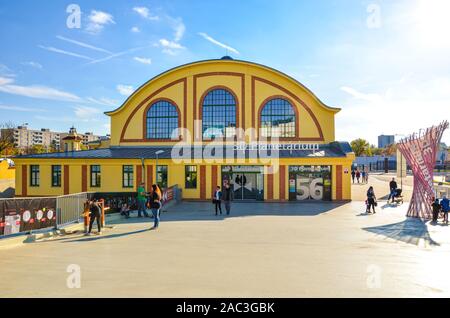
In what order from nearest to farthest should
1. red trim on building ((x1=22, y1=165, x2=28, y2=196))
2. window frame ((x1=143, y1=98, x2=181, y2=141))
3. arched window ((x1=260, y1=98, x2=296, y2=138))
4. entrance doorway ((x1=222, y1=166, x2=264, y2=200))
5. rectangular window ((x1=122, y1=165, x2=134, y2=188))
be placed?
entrance doorway ((x1=222, y1=166, x2=264, y2=200)), rectangular window ((x1=122, y1=165, x2=134, y2=188)), red trim on building ((x1=22, y1=165, x2=28, y2=196)), arched window ((x1=260, y1=98, x2=296, y2=138)), window frame ((x1=143, y1=98, x2=181, y2=141))

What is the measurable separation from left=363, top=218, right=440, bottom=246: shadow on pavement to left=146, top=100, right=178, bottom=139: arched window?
767 inches

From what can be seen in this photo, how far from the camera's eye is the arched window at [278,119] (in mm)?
26516

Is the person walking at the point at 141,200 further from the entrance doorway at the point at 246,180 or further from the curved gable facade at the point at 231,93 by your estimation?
the curved gable facade at the point at 231,93

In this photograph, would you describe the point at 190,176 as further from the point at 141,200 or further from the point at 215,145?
the point at 141,200

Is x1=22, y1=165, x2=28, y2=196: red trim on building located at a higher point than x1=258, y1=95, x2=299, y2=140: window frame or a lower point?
lower

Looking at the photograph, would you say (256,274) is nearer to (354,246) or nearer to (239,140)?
(354,246)

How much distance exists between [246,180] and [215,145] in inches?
185

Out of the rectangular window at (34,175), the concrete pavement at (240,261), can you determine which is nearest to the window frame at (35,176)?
the rectangular window at (34,175)

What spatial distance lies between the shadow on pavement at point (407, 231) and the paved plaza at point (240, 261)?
41 millimetres

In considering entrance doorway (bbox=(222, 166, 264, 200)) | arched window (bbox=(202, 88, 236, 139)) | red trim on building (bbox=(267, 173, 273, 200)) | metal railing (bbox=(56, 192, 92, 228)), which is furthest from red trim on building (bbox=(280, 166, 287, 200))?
metal railing (bbox=(56, 192, 92, 228))

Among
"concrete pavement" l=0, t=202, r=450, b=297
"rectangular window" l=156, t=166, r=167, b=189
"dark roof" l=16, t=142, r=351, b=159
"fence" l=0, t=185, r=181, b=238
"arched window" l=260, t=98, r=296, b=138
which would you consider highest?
"arched window" l=260, t=98, r=296, b=138

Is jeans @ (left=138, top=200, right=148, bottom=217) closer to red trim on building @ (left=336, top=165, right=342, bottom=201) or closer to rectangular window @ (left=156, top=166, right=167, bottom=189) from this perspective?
rectangular window @ (left=156, top=166, right=167, bottom=189)

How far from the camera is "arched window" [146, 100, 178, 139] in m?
27.6
